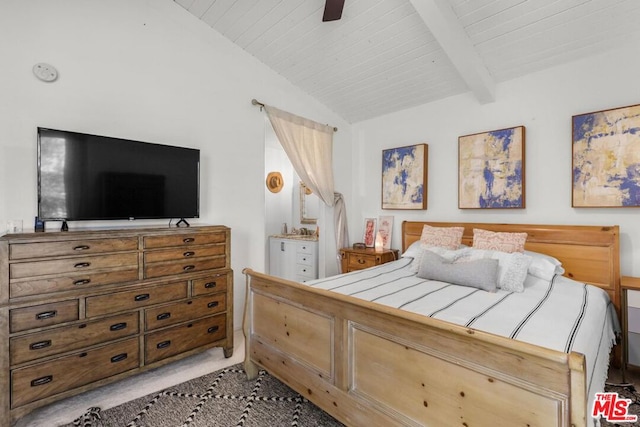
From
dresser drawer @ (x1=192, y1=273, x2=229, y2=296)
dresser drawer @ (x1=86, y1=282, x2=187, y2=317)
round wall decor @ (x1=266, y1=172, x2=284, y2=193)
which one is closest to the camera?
dresser drawer @ (x1=86, y1=282, x2=187, y2=317)

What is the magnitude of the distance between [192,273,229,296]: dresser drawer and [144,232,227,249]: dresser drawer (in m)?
0.31

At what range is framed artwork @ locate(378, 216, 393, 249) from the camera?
4004 millimetres

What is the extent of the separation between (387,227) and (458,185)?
1.02 m

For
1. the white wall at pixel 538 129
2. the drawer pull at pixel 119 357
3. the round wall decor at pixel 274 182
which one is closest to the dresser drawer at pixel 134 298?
the drawer pull at pixel 119 357

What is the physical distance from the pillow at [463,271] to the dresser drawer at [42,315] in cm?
255

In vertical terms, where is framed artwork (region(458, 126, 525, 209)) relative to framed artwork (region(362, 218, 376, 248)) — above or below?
above

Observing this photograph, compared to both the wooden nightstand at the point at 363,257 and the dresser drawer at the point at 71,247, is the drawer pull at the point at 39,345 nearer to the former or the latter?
the dresser drawer at the point at 71,247

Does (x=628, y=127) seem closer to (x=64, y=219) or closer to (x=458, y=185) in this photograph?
(x=458, y=185)

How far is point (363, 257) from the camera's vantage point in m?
3.76

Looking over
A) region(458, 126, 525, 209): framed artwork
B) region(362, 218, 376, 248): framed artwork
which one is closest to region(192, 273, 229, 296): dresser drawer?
region(362, 218, 376, 248): framed artwork

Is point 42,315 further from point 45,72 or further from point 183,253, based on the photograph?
point 45,72

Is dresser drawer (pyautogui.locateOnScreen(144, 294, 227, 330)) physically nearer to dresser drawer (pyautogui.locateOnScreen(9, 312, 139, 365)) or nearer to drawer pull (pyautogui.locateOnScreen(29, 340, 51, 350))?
dresser drawer (pyautogui.locateOnScreen(9, 312, 139, 365))

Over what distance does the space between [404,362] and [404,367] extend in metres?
0.02

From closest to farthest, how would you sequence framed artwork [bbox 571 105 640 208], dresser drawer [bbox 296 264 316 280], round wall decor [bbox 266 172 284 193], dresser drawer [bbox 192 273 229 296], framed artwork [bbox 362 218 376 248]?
framed artwork [bbox 571 105 640 208], dresser drawer [bbox 192 273 229 296], framed artwork [bbox 362 218 376 248], dresser drawer [bbox 296 264 316 280], round wall decor [bbox 266 172 284 193]
